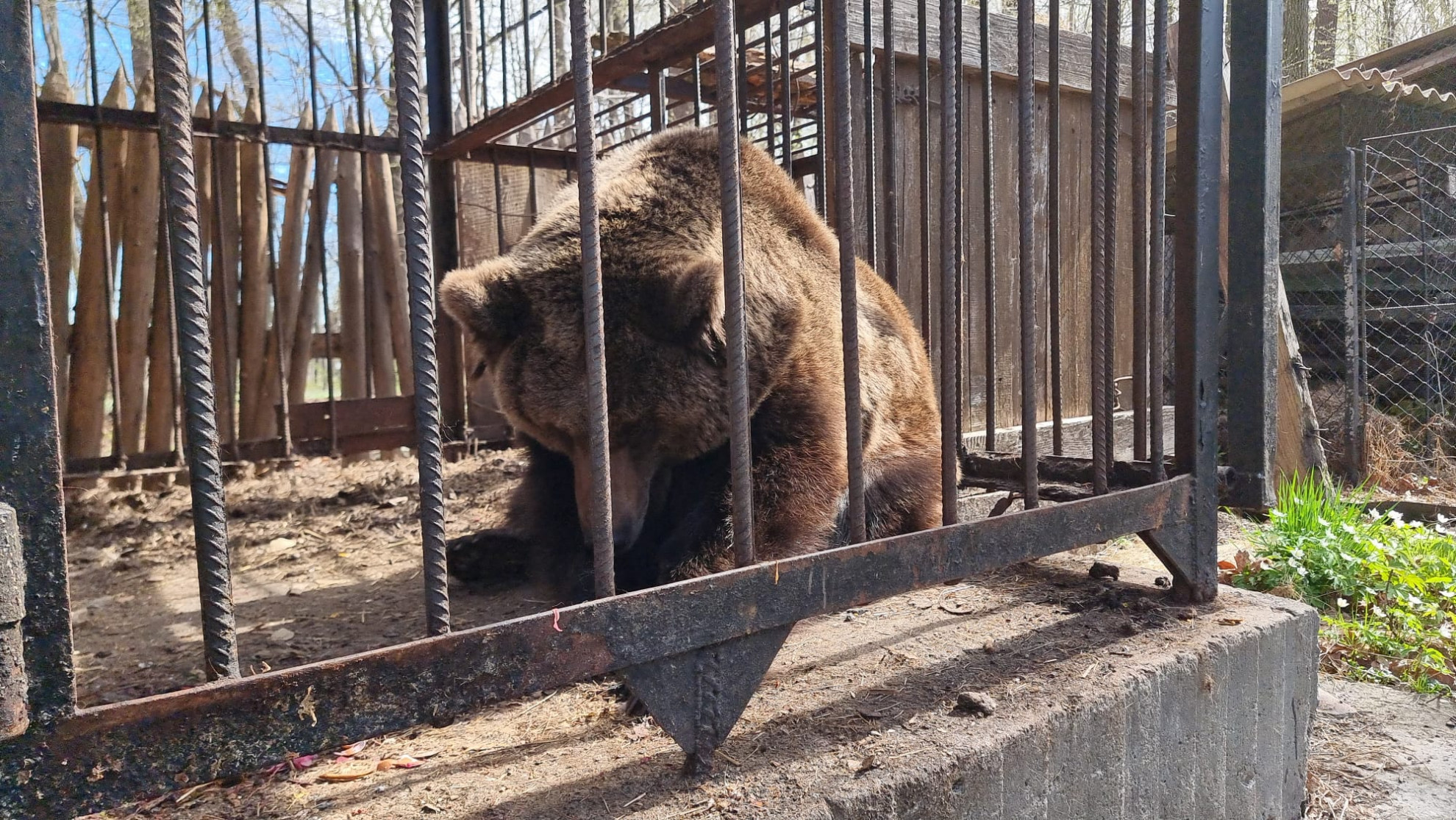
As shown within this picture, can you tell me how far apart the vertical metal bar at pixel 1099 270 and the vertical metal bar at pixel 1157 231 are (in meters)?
0.13

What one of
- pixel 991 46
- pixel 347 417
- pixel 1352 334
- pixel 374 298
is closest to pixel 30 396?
pixel 347 417

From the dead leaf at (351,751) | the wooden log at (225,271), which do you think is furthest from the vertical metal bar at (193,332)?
the wooden log at (225,271)

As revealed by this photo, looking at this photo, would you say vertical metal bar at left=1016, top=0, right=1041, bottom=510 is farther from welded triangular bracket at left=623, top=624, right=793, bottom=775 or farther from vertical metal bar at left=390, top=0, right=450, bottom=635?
vertical metal bar at left=390, top=0, right=450, bottom=635

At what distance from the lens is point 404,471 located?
621 centimetres

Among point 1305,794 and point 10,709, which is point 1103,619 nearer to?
point 1305,794

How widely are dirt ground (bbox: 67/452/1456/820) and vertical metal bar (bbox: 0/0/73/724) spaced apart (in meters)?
0.72

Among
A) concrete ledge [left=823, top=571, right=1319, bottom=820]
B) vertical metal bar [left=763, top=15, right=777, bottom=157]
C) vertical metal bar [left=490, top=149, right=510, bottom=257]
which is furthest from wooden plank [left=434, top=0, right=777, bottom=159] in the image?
concrete ledge [left=823, top=571, right=1319, bottom=820]

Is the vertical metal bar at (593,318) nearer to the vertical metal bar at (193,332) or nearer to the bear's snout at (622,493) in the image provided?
the vertical metal bar at (193,332)

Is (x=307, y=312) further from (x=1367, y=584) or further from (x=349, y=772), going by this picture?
(x=1367, y=584)

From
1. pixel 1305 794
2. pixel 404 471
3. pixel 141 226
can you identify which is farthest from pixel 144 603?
pixel 1305 794

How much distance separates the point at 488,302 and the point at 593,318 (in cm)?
119

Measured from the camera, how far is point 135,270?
5.52 m

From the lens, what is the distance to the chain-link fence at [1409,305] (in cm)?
714

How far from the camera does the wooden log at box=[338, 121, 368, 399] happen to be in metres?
6.46
